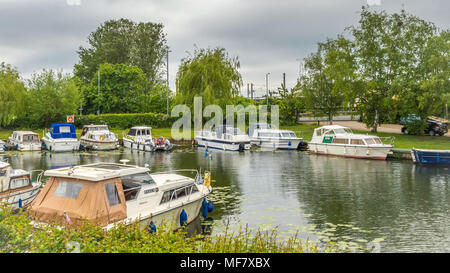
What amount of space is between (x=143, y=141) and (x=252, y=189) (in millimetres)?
24473

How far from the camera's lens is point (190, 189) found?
16.8 metres

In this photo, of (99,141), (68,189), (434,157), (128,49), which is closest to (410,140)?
(434,157)

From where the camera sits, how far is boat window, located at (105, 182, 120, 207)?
13203 mm

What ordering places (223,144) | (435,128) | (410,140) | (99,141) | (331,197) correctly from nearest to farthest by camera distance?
(331,197)
(410,140)
(99,141)
(223,144)
(435,128)

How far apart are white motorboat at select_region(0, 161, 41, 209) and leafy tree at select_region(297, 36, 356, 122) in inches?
1626

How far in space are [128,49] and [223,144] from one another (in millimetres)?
48727

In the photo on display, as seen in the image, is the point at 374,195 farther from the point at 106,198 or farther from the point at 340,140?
the point at 340,140

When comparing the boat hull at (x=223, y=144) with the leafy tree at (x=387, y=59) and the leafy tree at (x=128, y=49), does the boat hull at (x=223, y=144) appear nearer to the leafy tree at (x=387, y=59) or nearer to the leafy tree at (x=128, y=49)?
the leafy tree at (x=387, y=59)

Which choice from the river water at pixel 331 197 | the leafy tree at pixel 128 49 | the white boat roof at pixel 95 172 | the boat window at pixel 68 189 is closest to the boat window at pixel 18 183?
the white boat roof at pixel 95 172

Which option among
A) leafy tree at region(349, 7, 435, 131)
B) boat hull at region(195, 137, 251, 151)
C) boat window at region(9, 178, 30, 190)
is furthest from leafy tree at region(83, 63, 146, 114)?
boat window at region(9, 178, 30, 190)

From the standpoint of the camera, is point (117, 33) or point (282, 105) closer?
point (282, 105)

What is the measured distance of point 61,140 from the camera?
44.9 metres
